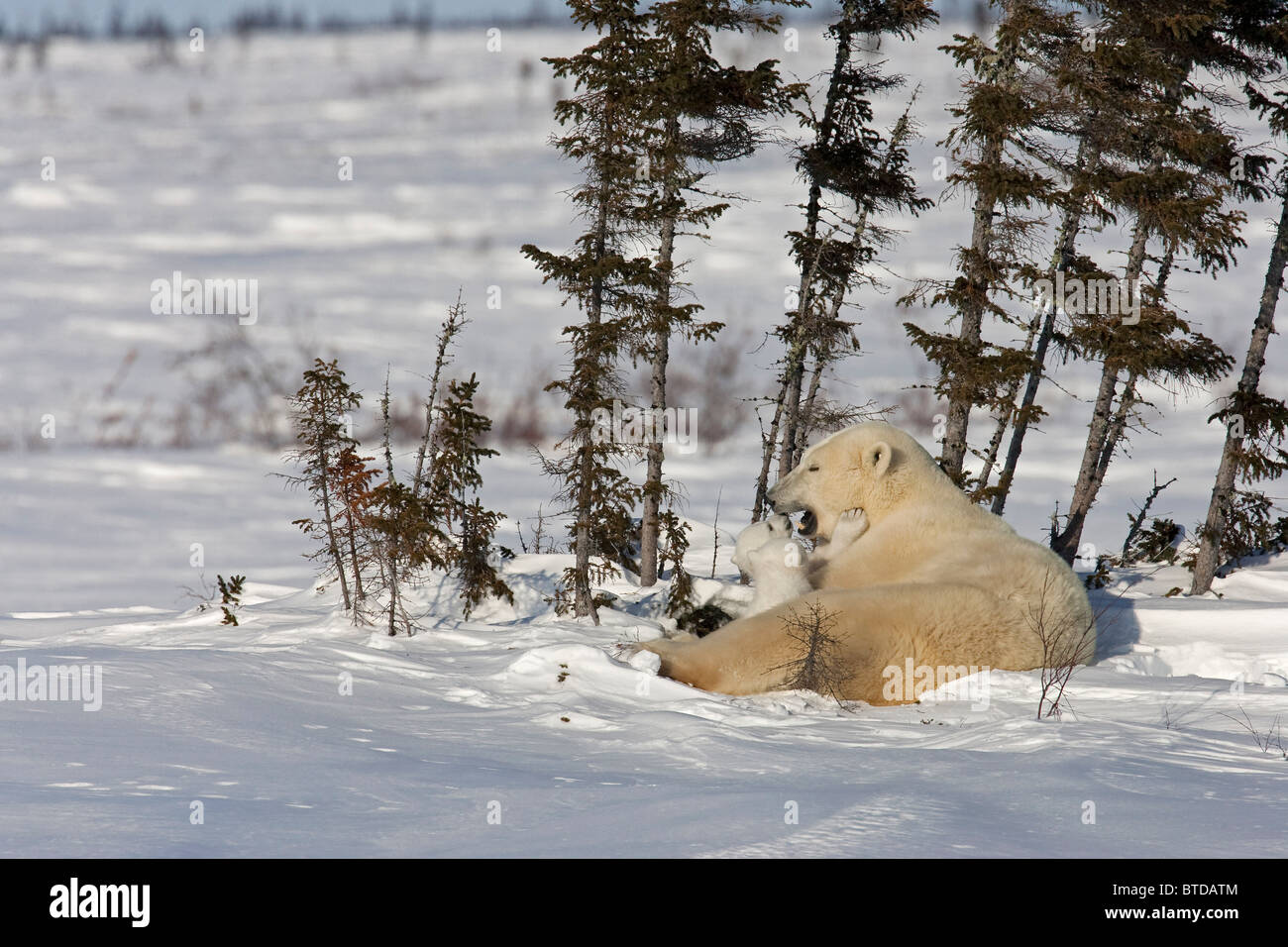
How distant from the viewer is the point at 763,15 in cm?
1027

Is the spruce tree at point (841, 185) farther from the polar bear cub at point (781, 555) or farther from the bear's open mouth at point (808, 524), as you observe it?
the polar bear cub at point (781, 555)

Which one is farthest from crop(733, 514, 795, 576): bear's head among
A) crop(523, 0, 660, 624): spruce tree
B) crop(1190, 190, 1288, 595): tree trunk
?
crop(1190, 190, 1288, 595): tree trunk

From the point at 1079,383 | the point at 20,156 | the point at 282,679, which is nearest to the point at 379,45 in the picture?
the point at 20,156

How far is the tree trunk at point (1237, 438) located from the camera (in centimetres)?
1028

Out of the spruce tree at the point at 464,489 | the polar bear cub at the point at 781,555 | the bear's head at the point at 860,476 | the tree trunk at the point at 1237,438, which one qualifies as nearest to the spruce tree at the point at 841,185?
the spruce tree at the point at 464,489

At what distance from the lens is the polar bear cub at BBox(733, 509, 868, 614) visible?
6395 millimetres

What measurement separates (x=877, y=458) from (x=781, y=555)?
107cm

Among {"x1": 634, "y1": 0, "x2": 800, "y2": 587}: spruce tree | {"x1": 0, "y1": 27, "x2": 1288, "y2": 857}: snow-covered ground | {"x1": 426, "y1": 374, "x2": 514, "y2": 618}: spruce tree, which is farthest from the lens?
{"x1": 634, "y1": 0, "x2": 800, "y2": 587}: spruce tree

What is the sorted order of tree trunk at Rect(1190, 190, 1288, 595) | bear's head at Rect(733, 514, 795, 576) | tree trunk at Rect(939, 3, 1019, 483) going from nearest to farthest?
bear's head at Rect(733, 514, 795, 576), tree trunk at Rect(939, 3, 1019, 483), tree trunk at Rect(1190, 190, 1288, 595)

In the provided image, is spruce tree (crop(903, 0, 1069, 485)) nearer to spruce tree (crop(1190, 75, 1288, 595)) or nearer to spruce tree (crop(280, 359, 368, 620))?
spruce tree (crop(1190, 75, 1288, 595))

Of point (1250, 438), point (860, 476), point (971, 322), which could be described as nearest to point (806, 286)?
point (971, 322)

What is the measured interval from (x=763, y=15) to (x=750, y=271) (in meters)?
14.4

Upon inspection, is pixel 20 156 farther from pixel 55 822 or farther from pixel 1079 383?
pixel 55 822

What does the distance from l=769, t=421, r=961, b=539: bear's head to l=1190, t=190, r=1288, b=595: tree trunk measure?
184 inches
